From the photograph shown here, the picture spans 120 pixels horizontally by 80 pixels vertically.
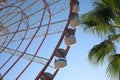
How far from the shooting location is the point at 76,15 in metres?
16.1

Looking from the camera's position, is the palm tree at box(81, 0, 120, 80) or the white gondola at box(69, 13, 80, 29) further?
the white gondola at box(69, 13, 80, 29)

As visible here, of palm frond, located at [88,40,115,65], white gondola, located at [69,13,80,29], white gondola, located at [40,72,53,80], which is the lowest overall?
white gondola, located at [40,72,53,80]

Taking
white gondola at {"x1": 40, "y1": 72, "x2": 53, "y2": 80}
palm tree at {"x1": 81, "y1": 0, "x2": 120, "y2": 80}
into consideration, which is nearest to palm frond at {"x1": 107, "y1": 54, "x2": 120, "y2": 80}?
palm tree at {"x1": 81, "y1": 0, "x2": 120, "y2": 80}

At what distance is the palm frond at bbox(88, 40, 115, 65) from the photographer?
1096 centimetres

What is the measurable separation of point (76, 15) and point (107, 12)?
466 centimetres

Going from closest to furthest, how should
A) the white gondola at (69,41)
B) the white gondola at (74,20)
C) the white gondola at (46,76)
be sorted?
1. the white gondola at (46,76)
2. the white gondola at (74,20)
3. the white gondola at (69,41)

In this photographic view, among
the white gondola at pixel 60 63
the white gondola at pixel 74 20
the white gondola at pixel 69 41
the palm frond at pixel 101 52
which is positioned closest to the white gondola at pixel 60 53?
the white gondola at pixel 60 63

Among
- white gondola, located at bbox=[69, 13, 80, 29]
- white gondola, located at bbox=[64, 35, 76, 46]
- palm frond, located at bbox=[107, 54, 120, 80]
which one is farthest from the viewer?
white gondola, located at bbox=[64, 35, 76, 46]

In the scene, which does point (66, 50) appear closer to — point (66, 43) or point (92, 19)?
point (66, 43)

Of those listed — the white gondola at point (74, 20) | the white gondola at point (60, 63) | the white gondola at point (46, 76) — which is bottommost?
the white gondola at point (60, 63)

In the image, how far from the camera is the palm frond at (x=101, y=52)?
10959 mm

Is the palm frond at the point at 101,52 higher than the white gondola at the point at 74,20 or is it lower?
higher

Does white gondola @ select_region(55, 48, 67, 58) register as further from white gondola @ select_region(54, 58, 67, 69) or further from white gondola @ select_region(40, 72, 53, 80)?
white gondola @ select_region(40, 72, 53, 80)

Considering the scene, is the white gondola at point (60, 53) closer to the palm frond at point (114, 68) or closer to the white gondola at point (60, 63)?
the white gondola at point (60, 63)
